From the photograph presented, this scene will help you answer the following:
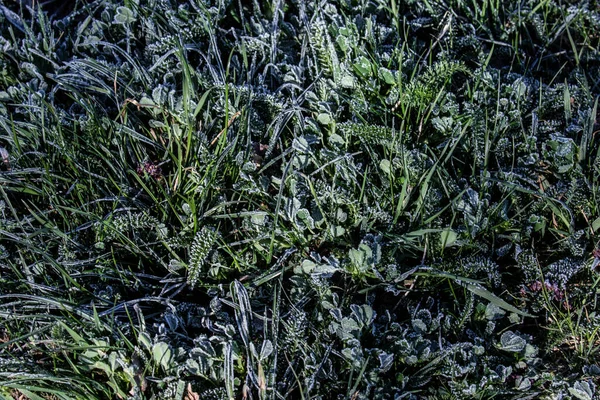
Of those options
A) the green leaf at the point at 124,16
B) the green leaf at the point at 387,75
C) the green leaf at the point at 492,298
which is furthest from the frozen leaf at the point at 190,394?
the green leaf at the point at 124,16

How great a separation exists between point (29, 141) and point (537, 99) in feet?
6.49

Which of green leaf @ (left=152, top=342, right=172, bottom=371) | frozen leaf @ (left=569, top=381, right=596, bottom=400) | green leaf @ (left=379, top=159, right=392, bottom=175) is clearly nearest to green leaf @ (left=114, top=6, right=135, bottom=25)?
green leaf @ (left=379, top=159, right=392, bottom=175)

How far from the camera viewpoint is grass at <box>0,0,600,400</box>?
6.87 feet

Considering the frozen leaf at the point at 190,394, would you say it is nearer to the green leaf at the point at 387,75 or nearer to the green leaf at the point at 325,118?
the green leaf at the point at 325,118

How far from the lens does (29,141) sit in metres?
2.59

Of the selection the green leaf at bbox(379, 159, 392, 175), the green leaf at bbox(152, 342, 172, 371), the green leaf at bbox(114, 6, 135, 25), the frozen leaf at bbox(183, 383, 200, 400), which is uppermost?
the green leaf at bbox(114, 6, 135, 25)

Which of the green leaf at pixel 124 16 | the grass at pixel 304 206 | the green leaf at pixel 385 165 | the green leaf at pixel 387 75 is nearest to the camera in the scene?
the grass at pixel 304 206

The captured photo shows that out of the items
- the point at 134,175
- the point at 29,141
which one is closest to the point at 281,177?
the point at 134,175

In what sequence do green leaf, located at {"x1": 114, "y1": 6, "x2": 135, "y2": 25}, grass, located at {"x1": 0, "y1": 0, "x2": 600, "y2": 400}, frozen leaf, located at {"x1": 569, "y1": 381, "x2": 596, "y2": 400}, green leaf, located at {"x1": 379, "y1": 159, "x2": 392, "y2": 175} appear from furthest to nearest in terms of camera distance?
green leaf, located at {"x1": 114, "y1": 6, "x2": 135, "y2": 25} < green leaf, located at {"x1": 379, "y1": 159, "x2": 392, "y2": 175} < grass, located at {"x1": 0, "y1": 0, "x2": 600, "y2": 400} < frozen leaf, located at {"x1": 569, "y1": 381, "x2": 596, "y2": 400}

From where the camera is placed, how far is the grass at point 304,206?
2094 mm

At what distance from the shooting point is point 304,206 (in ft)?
7.85

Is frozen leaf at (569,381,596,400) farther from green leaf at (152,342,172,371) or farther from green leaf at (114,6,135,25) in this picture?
green leaf at (114,6,135,25)

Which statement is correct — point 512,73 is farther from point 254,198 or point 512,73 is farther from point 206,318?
point 206,318

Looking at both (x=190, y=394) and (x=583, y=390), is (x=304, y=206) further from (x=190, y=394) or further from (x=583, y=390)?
(x=583, y=390)
